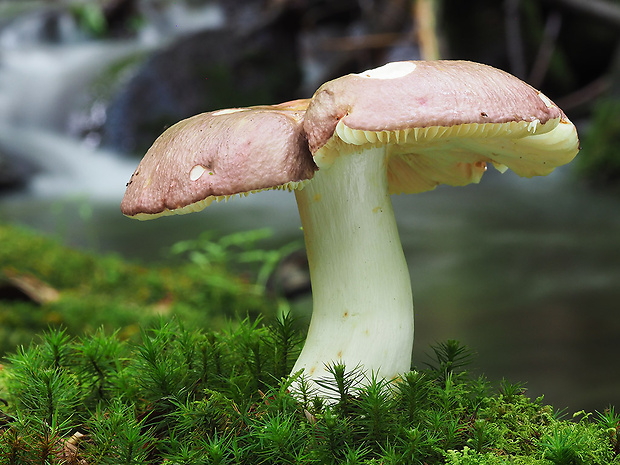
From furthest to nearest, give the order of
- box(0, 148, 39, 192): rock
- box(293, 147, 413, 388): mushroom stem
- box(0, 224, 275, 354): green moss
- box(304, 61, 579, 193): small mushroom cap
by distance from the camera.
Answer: box(0, 148, 39, 192): rock, box(0, 224, 275, 354): green moss, box(293, 147, 413, 388): mushroom stem, box(304, 61, 579, 193): small mushroom cap

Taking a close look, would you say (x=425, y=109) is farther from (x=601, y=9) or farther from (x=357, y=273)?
(x=601, y=9)

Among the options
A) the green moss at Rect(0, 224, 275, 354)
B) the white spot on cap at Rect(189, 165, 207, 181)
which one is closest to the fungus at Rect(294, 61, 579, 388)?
the white spot on cap at Rect(189, 165, 207, 181)

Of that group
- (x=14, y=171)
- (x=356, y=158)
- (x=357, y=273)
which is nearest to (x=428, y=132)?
(x=356, y=158)

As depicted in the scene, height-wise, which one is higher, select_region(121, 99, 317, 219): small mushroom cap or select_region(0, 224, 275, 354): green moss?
select_region(121, 99, 317, 219): small mushroom cap

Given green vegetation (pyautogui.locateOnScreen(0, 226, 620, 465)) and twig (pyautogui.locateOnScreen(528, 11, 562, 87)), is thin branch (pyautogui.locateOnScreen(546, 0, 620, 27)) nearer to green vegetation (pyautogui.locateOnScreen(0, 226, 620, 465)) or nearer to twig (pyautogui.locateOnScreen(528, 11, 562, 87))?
twig (pyautogui.locateOnScreen(528, 11, 562, 87))

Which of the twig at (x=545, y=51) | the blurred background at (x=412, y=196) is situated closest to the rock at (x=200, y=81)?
the blurred background at (x=412, y=196)

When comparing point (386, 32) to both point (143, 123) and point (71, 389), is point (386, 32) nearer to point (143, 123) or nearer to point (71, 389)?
point (143, 123)

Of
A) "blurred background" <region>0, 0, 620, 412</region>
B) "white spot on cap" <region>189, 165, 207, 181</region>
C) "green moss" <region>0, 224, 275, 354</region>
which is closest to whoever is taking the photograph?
"white spot on cap" <region>189, 165, 207, 181</region>
